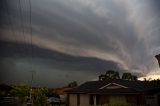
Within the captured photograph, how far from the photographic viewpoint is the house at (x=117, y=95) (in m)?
34.6

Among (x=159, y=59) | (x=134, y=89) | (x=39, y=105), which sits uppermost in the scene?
(x=159, y=59)

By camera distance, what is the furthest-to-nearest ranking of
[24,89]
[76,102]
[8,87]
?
[8,87] < [24,89] < [76,102]

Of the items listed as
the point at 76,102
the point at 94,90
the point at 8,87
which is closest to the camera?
the point at 94,90

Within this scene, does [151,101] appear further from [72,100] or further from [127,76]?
[127,76]

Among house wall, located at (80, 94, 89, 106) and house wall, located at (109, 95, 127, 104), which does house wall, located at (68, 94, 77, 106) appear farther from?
house wall, located at (109, 95, 127, 104)

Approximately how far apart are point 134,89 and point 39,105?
1404cm

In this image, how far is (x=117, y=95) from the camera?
37094 mm

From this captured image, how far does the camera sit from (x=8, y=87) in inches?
2995

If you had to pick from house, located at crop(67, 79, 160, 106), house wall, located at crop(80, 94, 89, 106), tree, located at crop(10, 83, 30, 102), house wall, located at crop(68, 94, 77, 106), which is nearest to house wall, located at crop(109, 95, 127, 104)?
house, located at crop(67, 79, 160, 106)

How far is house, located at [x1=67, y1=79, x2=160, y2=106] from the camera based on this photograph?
34.6 metres

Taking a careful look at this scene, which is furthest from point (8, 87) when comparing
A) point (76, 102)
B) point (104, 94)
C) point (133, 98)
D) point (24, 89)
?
point (133, 98)

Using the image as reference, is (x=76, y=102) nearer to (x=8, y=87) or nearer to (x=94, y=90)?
(x=94, y=90)

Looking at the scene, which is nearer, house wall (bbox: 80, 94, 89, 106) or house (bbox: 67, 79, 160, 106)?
house (bbox: 67, 79, 160, 106)

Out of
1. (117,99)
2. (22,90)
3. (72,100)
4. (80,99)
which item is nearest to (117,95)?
(117,99)
